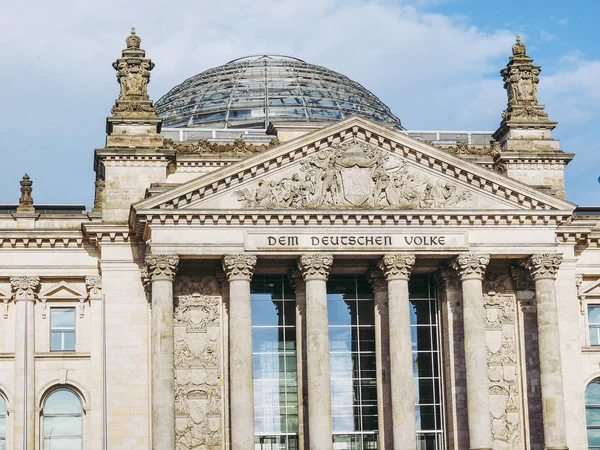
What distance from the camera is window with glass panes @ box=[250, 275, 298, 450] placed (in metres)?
63.3

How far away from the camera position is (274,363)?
63.9m

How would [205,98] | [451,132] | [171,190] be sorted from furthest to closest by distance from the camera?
[205,98] < [451,132] < [171,190]

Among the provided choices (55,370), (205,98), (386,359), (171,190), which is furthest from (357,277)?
(205,98)

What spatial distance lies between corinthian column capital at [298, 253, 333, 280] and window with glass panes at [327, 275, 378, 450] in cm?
395

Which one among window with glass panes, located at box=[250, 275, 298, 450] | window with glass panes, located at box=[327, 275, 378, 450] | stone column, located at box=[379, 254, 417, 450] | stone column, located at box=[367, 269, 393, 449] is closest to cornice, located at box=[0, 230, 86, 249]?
window with glass panes, located at box=[250, 275, 298, 450]

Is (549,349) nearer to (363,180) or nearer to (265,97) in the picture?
(363,180)

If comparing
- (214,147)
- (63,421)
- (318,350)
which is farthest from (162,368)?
(214,147)

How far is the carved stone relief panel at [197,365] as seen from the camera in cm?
6097

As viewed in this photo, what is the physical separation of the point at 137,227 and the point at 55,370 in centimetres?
812

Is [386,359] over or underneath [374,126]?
underneath

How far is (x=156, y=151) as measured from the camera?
6469 centimetres

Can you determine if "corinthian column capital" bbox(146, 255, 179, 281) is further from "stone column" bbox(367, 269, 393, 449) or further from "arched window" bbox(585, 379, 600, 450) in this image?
"arched window" bbox(585, 379, 600, 450)

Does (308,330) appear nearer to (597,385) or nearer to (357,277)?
(357,277)

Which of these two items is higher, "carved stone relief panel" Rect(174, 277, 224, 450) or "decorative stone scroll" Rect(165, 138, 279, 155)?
"decorative stone scroll" Rect(165, 138, 279, 155)
